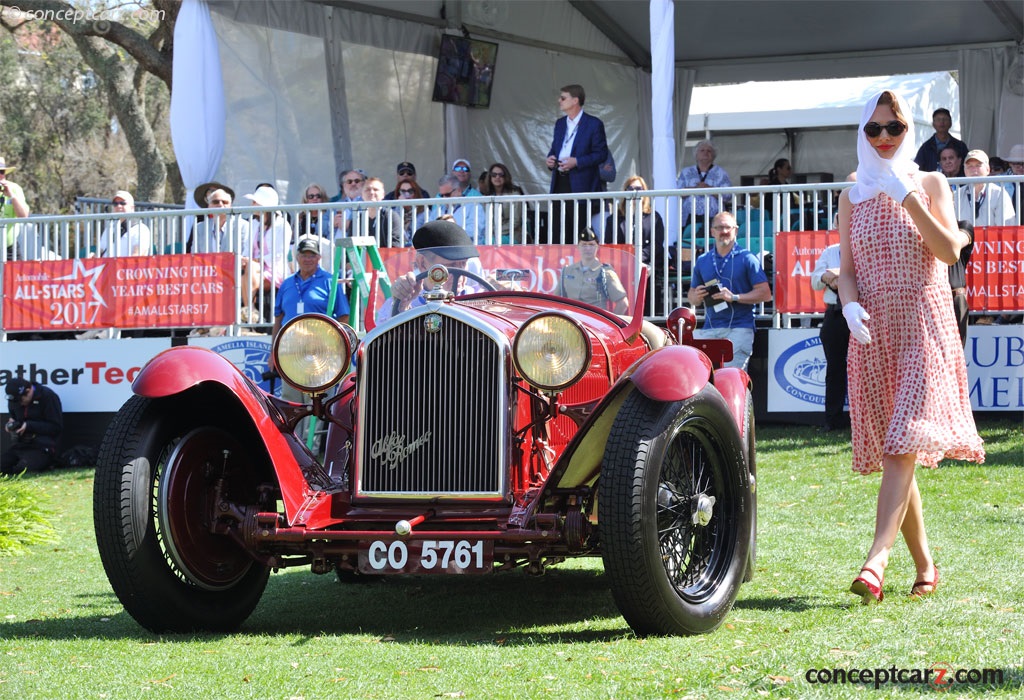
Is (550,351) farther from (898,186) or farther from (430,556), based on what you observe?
(898,186)

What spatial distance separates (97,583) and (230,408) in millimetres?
1902

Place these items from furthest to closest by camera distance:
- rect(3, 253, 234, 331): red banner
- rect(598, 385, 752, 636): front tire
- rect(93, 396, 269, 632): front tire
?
1. rect(3, 253, 234, 331): red banner
2. rect(93, 396, 269, 632): front tire
3. rect(598, 385, 752, 636): front tire

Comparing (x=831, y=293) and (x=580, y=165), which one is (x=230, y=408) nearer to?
(x=831, y=293)

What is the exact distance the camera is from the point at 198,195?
1405cm

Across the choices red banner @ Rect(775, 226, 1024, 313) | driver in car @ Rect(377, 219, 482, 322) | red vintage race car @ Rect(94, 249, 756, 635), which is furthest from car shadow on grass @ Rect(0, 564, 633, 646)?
red banner @ Rect(775, 226, 1024, 313)

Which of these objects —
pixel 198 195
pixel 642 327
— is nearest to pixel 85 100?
pixel 198 195

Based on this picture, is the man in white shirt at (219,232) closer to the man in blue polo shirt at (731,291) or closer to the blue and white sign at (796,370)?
the man in blue polo shirt at (731,291)

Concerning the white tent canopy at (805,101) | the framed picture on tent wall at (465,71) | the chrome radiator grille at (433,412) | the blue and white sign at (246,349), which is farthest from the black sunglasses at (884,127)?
the white tent canopy at (805,101)

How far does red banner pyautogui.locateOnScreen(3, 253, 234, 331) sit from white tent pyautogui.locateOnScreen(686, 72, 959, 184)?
9.49 metres

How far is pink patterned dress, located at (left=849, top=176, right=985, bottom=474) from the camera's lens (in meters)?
5.11

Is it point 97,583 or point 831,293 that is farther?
point 831,293

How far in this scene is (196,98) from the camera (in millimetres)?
14422

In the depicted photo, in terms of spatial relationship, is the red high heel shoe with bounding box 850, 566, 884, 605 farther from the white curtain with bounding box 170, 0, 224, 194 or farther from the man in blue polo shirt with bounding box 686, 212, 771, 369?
the white curtain with bounding box 170, 0, 224, 194

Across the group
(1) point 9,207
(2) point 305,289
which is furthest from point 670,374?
(1) point 9,207
